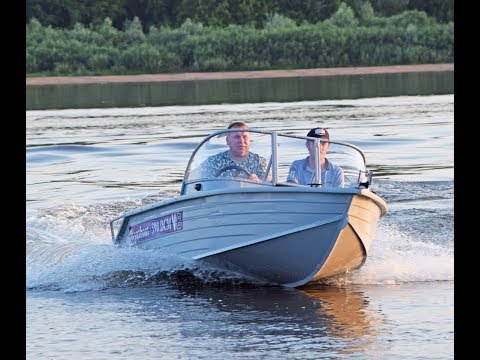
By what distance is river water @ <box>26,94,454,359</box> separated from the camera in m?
9.88

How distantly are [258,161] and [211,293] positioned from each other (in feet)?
3.97

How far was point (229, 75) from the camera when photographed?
56.3 metres

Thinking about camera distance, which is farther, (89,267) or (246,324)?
(89,267)

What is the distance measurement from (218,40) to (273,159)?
47.6 m

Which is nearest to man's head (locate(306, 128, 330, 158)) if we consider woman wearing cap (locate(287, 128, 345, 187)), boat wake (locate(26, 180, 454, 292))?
woman wearing cap (locate(287, 128, 345, 187))

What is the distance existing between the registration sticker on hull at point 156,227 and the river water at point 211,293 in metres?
0.17

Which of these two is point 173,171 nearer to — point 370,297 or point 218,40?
point 370,297

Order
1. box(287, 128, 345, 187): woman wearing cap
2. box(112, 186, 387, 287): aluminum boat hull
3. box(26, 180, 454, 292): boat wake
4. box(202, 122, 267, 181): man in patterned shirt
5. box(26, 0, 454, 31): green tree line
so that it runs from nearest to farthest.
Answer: box(112, 186, 387, 287): aluminum boat hull < box(287, 128, 345, 187): woman wearing cap < box(202, 122, 267, 181): man in patterned shirt < box(26, 180, 454, 292): boat wake < box(26, 0, 454, 31): green tree line

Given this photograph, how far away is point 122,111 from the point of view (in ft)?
127

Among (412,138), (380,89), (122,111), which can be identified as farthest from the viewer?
(380,89)

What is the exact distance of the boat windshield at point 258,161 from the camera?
467 inches

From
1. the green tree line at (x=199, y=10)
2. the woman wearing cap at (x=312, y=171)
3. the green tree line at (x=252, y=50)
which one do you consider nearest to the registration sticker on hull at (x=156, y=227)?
the woman wearing cap at (x=312, y=171)

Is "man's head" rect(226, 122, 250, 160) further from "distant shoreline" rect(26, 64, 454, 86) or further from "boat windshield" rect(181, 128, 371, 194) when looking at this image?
"distant shoreline" rect(26, 64, 454, 86)
